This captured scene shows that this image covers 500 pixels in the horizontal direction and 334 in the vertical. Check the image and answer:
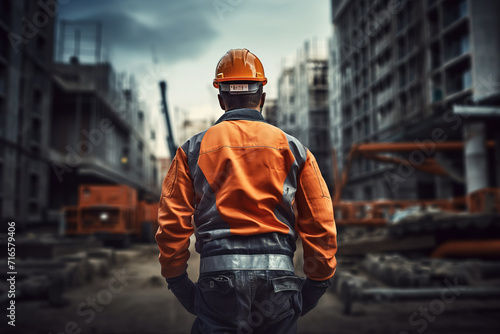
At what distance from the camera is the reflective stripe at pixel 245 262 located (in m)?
1.87

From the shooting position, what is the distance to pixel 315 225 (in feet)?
6.53

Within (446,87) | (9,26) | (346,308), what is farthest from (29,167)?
(446,87)

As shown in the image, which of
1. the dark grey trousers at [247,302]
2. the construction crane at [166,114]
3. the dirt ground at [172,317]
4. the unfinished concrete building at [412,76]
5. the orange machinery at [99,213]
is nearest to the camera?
the dark grey trousers at [247,302]

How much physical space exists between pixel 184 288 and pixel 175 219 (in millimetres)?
353

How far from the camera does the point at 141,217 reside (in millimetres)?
20172

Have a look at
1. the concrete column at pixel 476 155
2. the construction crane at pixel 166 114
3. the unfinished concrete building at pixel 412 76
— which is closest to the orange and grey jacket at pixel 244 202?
the construction crane at pixel 166 114

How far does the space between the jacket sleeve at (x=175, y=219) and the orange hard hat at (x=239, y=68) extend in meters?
0.45

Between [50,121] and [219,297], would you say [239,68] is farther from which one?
[50,121]

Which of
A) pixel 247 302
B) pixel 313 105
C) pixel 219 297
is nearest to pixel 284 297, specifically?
pixel 247 302

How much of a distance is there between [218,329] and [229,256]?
11.9 inches

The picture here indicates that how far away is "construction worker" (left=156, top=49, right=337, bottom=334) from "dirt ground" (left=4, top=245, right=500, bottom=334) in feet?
13.5

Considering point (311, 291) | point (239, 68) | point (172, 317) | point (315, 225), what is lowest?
point (172, 317)

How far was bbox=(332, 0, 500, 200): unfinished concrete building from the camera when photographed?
22484 mm

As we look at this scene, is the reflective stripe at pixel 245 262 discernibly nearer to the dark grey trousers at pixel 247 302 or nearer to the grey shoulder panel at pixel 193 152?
the dark grey trousers at pixel 247 302
